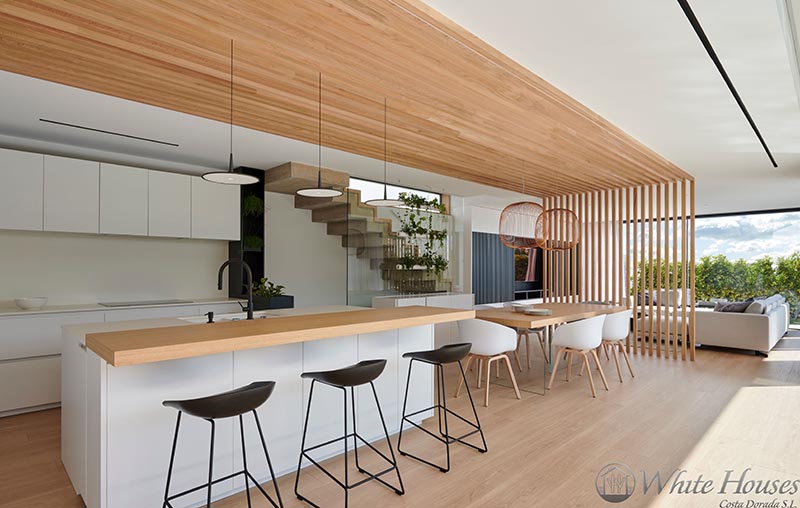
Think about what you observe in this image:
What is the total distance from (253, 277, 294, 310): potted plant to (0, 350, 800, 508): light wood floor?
2160 millimetres

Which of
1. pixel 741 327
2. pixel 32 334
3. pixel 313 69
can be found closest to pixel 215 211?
pixel 32 334

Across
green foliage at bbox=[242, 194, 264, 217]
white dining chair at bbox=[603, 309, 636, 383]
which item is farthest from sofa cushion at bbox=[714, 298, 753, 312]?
green foliage at bbox=[242, 194, 264, 217]

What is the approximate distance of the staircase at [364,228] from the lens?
5.85 meters

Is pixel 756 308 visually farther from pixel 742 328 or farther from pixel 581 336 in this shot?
pixel 581 336

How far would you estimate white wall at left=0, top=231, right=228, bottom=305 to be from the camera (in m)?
4.40

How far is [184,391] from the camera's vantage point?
2402 mm

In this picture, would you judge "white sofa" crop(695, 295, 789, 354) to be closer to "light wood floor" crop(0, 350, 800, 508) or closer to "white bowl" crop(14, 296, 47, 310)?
"light wood floor" crop(0, 350, 800, 508)

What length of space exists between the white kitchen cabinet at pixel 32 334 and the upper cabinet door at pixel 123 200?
35.7 inches

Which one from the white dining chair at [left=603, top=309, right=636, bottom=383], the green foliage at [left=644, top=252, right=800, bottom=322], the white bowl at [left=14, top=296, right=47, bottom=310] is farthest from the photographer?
the green foliage at [left=644, top=252, right=800, bottom=322]

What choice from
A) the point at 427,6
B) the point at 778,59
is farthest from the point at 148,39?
the point at 778,59

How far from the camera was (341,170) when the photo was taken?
5957 millimetres

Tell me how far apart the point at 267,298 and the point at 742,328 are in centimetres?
658

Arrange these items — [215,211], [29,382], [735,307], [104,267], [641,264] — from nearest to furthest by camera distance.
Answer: [29,382] → [104,267] → [215,211] → [735,307] → [641,264]

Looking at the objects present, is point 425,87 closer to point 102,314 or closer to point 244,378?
point 244,378
